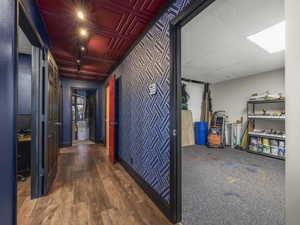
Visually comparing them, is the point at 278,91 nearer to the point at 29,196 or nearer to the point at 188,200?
the point at 188,200

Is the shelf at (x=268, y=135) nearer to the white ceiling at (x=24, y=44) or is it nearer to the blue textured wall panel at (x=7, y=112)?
the blue textured wall panel at (x=7, y=112)

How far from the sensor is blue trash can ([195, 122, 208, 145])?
5.08 m

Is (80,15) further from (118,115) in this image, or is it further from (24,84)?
(24,84)

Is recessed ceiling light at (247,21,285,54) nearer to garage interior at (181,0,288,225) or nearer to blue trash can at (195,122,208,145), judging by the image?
garage interior at (181,0,288,225)

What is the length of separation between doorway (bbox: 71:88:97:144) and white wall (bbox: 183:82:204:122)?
13.3 ft

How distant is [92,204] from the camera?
168cm

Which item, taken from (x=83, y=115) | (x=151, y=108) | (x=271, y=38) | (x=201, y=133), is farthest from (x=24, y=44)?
(x=201, y=133)

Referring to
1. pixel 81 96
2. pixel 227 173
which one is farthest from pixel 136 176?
pixel 81 96

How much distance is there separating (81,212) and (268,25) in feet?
12.3

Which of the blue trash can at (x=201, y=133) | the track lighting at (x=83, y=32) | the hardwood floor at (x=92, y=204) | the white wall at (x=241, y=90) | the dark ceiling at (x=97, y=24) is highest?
the dark ceiling at (x=97, y=24)

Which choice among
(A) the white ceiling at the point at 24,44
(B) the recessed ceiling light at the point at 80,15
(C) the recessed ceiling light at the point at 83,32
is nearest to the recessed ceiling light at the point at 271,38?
(B) the recessed ceiling light at the point at 80,15

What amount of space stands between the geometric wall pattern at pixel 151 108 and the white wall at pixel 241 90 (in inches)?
167

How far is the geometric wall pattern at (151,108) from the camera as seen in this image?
62.4 inches

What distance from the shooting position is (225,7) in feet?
5.59
